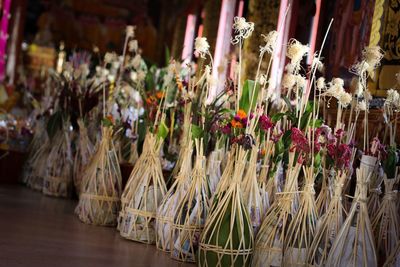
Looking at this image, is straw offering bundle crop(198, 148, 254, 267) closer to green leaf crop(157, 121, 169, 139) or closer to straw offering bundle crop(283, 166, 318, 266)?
straw offering bundle crop(283, 166, 318, 266)

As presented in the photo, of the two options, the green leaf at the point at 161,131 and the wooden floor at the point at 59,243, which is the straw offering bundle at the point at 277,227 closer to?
the wooden floor at the point at 59,243

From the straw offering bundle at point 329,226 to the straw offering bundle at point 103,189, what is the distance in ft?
3.92

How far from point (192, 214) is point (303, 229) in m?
0.47

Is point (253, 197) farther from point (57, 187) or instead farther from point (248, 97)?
point (57, 187)

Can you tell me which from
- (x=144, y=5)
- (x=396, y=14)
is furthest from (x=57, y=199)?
(x=144, y=5)

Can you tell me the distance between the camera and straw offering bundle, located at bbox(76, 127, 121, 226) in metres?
3.22

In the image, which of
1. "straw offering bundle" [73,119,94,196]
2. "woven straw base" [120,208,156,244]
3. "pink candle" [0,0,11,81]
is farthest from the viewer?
"pink candle" [0,0,11,81]

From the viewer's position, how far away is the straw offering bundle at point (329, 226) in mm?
2314

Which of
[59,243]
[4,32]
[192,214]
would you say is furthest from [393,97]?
[4,32]

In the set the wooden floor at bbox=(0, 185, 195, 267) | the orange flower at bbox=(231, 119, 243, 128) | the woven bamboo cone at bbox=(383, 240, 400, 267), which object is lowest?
the wooden floor at bbox=(0, 185, 195, 267)

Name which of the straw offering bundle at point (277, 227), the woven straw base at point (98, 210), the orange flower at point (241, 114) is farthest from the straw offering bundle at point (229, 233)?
the woven straw base at point (98, 210)

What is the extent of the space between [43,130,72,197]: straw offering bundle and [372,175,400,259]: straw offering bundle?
2.11 m

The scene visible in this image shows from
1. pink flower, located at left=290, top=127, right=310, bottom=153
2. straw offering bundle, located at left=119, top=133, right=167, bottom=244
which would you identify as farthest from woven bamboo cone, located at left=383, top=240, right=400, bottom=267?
straw offering bundle, located at left=119, top=133, right=167, bottom=244

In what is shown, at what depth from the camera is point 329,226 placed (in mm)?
2311
